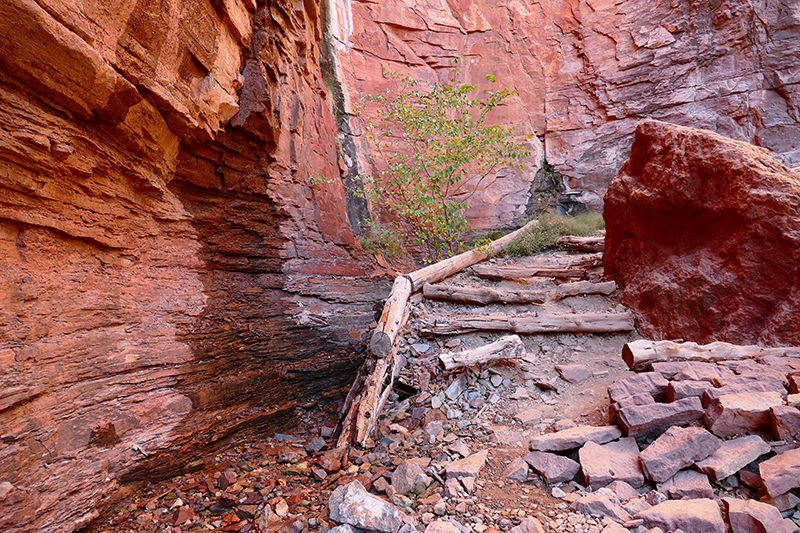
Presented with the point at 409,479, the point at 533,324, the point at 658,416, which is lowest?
the point at 409,479

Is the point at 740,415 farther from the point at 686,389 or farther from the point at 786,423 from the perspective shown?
the point at 686,389

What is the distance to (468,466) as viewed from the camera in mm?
2662

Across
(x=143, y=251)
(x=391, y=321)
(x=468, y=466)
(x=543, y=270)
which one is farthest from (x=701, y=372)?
(x=143, y=251)

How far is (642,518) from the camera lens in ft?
6.48

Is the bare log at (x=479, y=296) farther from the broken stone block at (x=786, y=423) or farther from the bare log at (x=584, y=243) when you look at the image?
the bare log at (x=584, y=243)

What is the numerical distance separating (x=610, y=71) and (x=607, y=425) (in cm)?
1185

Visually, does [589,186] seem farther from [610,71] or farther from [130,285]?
[130,285]

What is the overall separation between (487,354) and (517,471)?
139 cm

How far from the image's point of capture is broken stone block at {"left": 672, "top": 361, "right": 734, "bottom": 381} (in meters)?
2.76

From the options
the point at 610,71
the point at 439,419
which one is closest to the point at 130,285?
the point at 439,419

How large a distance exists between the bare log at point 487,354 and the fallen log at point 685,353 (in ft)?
3.18

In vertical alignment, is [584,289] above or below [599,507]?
above

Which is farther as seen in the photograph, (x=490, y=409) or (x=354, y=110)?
(x=354, y=110)

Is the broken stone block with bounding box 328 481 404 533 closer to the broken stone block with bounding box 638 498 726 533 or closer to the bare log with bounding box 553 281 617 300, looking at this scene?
the broken stone block with bounding box 638 498 726 533
